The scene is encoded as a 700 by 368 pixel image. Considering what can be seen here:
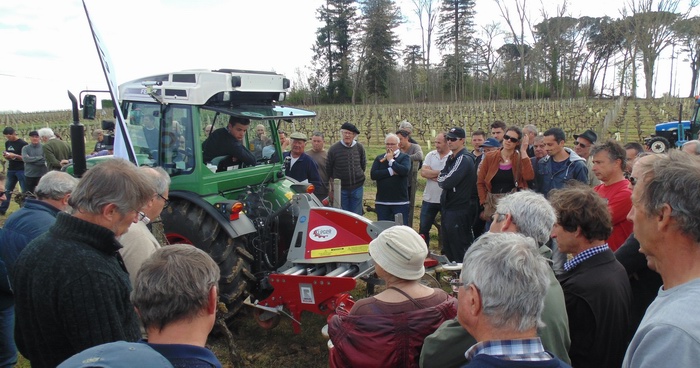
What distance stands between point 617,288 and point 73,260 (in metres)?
2.20

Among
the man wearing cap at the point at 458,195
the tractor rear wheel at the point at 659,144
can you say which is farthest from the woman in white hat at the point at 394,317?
the tractor rear wheel at the point at 659,144

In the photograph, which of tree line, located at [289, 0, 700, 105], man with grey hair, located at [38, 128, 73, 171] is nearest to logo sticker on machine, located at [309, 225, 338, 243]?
man with grey hair, located at [38, 128, 73, 171]

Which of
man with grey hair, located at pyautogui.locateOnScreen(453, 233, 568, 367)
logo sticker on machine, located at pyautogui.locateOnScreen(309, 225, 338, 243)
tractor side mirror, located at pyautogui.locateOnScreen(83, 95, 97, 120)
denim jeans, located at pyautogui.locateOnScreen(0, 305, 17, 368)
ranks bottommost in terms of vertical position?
denim jeans, located at pyautogui.locateOnScreen(0, 305, 17, 368)

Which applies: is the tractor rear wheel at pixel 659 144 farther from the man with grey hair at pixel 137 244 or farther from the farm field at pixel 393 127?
the man with grey hair at pixel 137 244

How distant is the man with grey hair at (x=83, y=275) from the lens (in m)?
1.71

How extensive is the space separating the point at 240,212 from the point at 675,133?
58.9 feet

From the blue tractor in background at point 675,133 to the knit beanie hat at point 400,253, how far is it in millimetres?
15755

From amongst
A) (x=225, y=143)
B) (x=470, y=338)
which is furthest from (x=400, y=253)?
(x=225, y=143)

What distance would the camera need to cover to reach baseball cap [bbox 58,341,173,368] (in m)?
1.05

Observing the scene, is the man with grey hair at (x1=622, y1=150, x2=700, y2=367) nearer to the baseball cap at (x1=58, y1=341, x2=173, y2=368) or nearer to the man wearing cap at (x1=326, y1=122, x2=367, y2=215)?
the baseball cap at (x1=58, y1=341, x2=173, y2=368)

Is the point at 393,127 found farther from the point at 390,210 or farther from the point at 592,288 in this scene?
the point at 592,288

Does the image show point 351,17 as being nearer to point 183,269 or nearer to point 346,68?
point 346,68

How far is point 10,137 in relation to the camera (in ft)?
31.7

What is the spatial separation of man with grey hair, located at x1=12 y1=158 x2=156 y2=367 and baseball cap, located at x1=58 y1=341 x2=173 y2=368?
682 millimetres
